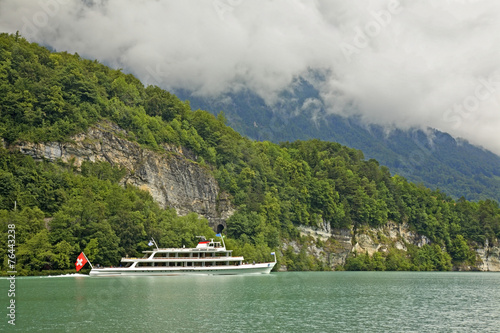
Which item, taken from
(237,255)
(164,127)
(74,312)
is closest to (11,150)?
(164,127)

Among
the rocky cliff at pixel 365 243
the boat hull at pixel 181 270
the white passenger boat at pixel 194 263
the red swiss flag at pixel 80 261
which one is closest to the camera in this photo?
the red swiss flag at pixel 80 261

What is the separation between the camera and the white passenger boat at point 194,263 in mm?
107119

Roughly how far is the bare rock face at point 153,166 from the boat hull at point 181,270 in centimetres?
2506

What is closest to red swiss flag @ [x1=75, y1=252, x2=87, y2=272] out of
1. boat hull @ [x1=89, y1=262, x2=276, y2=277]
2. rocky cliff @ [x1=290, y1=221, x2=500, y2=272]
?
boat hull @ [x1=89, y1=262, x2=276, y2=277]

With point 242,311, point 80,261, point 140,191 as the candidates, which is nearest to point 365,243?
point 140,191

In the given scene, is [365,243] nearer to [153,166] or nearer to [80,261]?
[153,166]

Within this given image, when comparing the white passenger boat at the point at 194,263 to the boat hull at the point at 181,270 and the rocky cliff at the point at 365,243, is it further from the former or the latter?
the rocky cliff at the point at 365,243

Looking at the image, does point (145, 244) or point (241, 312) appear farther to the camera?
point (145, 244)

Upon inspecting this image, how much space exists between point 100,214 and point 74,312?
193 feet

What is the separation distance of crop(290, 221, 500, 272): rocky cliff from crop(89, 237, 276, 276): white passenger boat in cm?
3048

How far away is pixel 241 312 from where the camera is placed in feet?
156

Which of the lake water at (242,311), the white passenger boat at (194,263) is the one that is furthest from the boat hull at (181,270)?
the lake water at (242,311)

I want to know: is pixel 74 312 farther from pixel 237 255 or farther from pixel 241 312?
pixel 237 255

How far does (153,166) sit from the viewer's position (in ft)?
438
